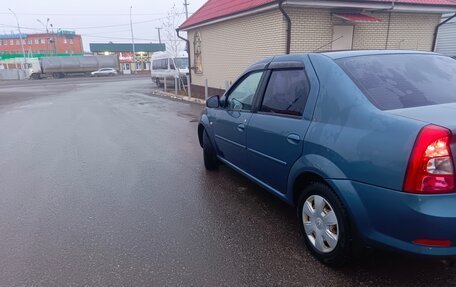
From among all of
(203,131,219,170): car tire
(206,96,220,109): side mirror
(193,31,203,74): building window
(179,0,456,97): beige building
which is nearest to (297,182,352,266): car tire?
(206,96,220,109): side mirror

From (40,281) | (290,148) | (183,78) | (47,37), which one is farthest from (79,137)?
(47,37)

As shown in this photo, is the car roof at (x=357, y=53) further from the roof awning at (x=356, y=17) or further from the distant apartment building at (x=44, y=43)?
the distant apartment building at (x=44, y=43)

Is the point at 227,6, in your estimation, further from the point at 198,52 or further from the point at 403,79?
the point at 403,79

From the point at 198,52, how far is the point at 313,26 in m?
7.81

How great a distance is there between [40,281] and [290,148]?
7.52 feet

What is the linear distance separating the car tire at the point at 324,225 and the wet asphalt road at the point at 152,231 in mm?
134

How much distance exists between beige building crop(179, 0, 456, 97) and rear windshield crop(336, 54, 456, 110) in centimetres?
756

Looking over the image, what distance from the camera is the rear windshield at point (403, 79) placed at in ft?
8.11

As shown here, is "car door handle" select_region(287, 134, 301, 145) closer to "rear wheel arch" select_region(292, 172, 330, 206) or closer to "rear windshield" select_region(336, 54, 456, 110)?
"rear wheel arch" select_region(292, 172, 330, 206)

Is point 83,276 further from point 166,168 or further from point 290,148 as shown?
point 166,168

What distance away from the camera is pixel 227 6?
13.8m

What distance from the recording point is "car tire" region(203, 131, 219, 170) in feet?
16.9

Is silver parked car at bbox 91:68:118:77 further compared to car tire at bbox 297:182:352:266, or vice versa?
silver parked car at bbox 91:68:118:77

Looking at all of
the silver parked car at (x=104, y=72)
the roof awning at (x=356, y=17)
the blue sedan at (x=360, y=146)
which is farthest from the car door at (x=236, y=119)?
the silver parked car at (x=104, y=72)
